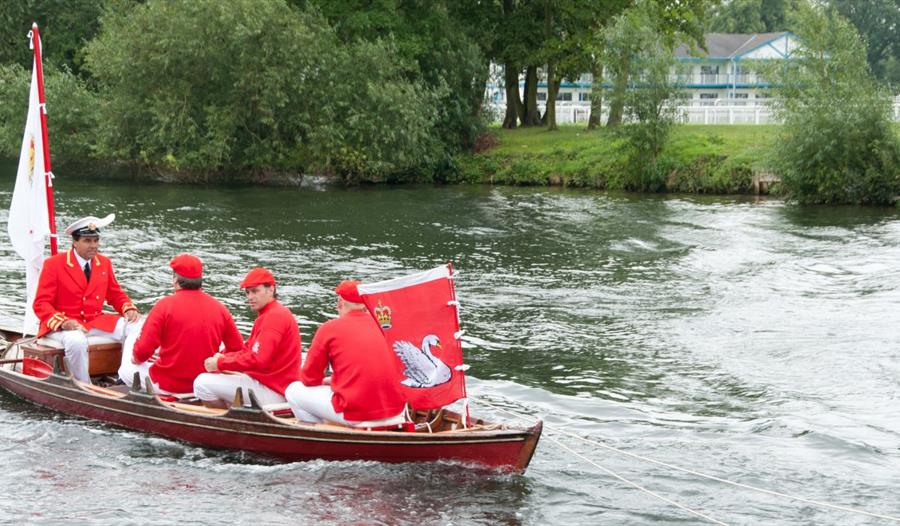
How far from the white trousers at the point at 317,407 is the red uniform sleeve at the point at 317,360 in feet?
0.39

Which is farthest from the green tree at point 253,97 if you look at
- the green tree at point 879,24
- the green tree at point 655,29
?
the green tree at point 879,24

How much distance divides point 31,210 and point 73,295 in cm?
140

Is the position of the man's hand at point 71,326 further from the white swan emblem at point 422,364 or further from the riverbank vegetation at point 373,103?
the riverbank vegetation at point 373,103

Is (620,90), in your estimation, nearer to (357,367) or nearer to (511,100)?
(511,100)

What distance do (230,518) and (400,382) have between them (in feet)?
6.81

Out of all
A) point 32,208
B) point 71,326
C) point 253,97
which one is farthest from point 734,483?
point 253,97

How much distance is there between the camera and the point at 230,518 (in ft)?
35.0

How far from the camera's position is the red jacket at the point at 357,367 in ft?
36.0

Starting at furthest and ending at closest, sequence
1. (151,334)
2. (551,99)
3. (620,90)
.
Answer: (551,99) < (620,90) < (151,334)

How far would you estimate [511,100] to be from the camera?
57906 mm

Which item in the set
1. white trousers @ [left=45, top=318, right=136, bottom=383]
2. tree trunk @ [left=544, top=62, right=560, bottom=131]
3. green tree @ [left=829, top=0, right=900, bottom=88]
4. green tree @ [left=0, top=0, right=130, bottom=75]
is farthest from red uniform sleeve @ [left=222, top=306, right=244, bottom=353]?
green tree @ [left=829, top=0, right=900, bottom=88]

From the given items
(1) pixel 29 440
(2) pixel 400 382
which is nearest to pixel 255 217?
(1) pixel 29 440

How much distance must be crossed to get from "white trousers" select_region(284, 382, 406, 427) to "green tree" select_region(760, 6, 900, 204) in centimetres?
2811

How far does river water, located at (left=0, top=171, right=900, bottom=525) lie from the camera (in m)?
11.1
